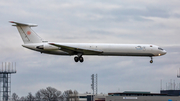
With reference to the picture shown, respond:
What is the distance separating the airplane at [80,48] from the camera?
229ft

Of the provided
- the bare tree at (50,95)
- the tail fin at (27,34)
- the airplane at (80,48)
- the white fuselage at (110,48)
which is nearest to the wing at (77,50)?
the airplane at (80,48)

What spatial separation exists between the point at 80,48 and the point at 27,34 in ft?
37.7

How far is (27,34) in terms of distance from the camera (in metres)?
72.8

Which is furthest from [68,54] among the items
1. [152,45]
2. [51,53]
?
[152,45]

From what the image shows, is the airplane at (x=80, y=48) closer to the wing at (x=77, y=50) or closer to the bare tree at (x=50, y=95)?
the wing at (x=77, y=50)

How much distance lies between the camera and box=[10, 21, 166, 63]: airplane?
69.7 meters

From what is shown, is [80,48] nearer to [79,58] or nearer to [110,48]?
[79,58]

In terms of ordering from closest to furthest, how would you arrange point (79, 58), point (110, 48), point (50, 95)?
point (110, 48), point (79, 58), point (50, 95)

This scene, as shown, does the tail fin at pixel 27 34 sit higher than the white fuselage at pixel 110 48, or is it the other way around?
the tail fin at pixel 27 34

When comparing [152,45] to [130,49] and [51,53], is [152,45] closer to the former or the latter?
[130,49]

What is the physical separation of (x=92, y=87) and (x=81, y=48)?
5652cm

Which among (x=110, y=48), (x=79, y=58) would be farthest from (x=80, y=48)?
(x=110, y=48)

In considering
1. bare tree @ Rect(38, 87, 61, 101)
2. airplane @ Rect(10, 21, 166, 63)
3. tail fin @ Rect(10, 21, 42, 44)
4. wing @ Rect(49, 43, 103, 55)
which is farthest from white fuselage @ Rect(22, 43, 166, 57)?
bare tree @ Rect(38, 87, 61, 101)

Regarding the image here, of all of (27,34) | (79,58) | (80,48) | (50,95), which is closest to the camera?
(80,48)
